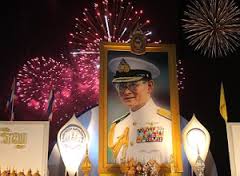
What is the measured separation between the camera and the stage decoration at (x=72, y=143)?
9.37 feet

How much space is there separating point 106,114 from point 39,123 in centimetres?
49

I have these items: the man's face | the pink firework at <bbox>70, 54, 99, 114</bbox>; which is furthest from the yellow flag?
the pink firework at <bbox>70, 54, 99, 114</bbox>

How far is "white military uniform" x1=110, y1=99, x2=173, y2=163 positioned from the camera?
2.96m

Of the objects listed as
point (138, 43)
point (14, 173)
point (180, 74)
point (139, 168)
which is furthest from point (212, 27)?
point (14, 173)

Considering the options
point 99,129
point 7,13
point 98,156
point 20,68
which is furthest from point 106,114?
point 7,13

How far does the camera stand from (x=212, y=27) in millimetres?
3326

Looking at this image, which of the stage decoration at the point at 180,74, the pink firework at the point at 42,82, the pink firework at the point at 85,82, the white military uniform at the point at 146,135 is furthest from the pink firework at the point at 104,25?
the white military uniform at the point at 146,135

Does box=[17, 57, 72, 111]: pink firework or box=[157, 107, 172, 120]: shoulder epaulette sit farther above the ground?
box=[17, 57, 72, 111]: pink firework

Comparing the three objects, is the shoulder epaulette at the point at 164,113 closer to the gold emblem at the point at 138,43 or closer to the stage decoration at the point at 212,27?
the gold emblem at the point at 138,43

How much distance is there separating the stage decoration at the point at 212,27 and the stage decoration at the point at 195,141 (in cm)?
68

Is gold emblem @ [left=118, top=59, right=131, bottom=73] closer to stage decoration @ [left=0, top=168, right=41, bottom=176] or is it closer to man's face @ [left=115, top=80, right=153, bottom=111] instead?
man's face @ [left=115, top=80, right=153, bottom=111]

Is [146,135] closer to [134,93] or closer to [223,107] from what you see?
[134,93]

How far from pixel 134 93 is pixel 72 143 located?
1.98ft

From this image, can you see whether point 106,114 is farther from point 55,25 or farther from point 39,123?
point 55,25
